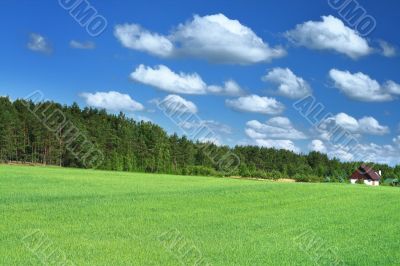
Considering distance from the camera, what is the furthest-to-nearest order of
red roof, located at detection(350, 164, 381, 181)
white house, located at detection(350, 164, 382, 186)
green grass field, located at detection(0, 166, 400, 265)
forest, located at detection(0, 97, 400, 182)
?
red roof, located at detection(350, 164, 381, 181)
white house, located at detection(350, 164, 382, 186)
forest, located at detection(0, 97, 400, 182)
green grass field, located at detection(0, 166, 400, 265)

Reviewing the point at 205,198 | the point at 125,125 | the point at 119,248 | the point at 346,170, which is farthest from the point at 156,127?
the point at 119,248

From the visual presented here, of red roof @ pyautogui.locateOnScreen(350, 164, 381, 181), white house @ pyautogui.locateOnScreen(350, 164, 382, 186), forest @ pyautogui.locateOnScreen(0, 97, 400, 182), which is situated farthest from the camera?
red roof @ pyautogui.locateOnScreen(350, 164, 381, 181)

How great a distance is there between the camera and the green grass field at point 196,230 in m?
12.3

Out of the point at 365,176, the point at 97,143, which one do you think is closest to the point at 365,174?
the point at 365,176

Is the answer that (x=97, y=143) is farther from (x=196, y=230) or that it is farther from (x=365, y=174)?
(x=196, y=230)

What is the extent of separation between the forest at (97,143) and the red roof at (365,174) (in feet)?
10.0

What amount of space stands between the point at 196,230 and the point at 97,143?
79222mm

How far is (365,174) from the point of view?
108m

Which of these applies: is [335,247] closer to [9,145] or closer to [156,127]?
[9,145]

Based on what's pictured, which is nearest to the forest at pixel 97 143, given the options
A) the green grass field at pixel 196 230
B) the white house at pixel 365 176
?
the white house at pixel 365 176

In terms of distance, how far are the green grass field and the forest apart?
61.3 meters

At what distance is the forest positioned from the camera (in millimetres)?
90000

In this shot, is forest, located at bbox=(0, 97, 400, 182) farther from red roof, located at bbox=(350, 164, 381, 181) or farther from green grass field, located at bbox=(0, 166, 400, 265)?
green grass field, located at bbox=(0, 166, 400, 265)

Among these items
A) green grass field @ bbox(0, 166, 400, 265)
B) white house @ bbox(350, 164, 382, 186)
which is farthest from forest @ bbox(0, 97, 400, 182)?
green grass field @ bbox(0, 166, 400, 265)
